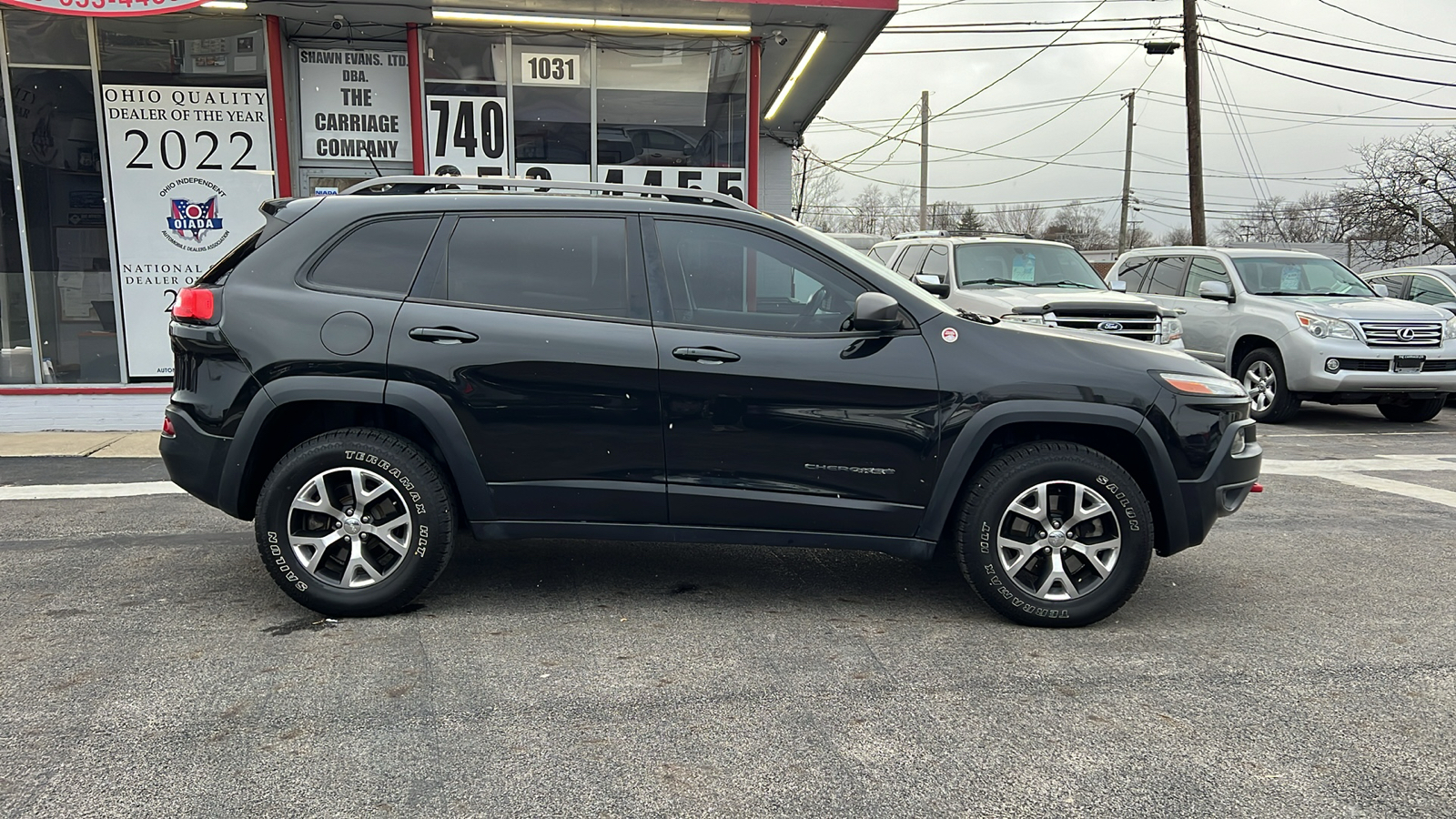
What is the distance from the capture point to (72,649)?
3863 mm

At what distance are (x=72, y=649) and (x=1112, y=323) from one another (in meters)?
8.37

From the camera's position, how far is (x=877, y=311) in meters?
4.04

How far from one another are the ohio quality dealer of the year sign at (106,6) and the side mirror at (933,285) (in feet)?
22.5

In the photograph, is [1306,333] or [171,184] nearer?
[171,184]

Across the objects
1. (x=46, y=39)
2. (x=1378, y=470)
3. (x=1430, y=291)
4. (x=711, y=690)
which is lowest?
(x=1378, y=470)

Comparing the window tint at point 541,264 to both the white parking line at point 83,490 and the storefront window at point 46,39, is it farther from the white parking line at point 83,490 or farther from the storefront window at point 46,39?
the storefront window at point 46,39

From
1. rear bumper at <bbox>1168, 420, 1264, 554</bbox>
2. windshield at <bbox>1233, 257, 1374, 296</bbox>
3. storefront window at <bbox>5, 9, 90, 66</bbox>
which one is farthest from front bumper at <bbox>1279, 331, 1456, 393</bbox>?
→ storefront window at <bbox>5, 9, 90, 66</bbox>

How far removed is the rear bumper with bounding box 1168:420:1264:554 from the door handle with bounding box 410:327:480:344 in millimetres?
3039

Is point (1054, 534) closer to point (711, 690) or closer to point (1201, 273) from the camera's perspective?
point (711, 690)

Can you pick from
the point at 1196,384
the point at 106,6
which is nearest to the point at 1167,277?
the point at 1196,384

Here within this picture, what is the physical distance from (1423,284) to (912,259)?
6.95 meters

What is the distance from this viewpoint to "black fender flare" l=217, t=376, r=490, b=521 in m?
4.09

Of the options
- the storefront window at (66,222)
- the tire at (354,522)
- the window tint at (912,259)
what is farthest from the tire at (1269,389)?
the storefront window at (66,222)

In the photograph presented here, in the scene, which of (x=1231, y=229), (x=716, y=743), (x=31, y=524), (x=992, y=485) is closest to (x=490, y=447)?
(x=716, y=743)
